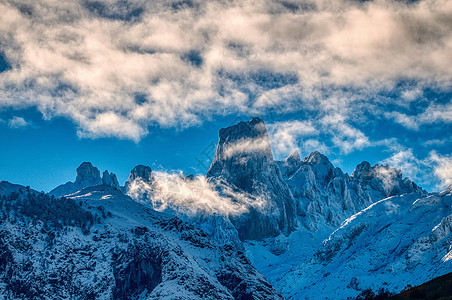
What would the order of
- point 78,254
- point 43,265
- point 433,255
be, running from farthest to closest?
1. point 433,255
2. point 78,254
3. point 43,265

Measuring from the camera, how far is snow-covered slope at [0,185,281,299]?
6132 inches

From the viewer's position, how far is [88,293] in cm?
16012

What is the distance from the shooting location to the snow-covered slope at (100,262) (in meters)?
156

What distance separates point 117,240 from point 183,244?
3006cm

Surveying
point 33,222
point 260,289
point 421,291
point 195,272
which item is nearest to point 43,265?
point 33,222

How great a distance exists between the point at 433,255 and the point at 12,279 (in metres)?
167

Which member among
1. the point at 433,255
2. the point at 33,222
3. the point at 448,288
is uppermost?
the point at 33,222

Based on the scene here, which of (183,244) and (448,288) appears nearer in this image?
(448,288)

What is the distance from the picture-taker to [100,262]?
573ft

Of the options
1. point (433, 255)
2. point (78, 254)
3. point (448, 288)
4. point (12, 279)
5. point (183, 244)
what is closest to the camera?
point (448, 288)

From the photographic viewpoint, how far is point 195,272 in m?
166

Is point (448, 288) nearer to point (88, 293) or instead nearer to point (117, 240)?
point (88, 293)

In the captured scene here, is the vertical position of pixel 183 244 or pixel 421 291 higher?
pixel 183 244

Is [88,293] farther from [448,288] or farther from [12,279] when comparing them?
[448,288]
